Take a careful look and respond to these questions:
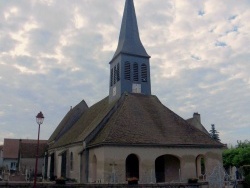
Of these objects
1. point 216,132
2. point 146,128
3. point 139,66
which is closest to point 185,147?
point 146,128

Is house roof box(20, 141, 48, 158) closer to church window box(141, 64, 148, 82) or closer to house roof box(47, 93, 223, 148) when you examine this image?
house roof box(47, 93, 223, 148)

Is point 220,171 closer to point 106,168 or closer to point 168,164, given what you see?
point 168,164

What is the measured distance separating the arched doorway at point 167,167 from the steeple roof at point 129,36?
11.5 meters

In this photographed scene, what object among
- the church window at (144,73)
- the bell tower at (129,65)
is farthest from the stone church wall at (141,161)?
the church window at (144,73)

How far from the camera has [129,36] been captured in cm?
3384

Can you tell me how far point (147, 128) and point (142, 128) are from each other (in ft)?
1.64

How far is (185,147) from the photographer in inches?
998

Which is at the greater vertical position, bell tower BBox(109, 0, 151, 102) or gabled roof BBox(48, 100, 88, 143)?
bell tower BBox(109, 0, 151, 102)

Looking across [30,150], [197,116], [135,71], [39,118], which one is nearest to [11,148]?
[30,150]

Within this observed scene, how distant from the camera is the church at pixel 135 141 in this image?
2375cm

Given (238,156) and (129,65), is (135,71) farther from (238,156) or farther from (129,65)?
(238,156)

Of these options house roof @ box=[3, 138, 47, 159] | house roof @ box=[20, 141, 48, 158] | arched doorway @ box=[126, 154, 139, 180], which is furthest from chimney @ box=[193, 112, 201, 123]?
house roof @ box=[3, 138, 47, 159]

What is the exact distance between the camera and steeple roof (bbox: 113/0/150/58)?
32.4 meters

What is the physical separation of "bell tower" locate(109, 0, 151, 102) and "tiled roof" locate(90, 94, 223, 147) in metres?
1.70
